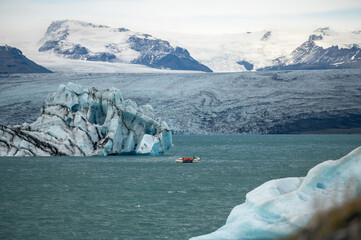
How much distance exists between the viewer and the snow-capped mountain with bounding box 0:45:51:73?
136 metres

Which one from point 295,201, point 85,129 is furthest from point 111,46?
point 295,201

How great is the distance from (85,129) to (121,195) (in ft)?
50.6

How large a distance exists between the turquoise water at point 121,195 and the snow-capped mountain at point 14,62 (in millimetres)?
105557

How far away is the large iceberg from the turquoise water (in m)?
1.13

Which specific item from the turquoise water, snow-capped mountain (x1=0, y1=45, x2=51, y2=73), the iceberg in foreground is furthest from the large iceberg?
snow-capped mountain (x1=0, y1=45, x2=51, y2=73)

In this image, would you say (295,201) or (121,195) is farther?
(121,195)

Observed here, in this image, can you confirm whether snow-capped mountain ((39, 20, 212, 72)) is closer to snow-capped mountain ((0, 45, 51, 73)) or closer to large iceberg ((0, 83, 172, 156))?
snow-capped mountain ((0, 45, 51, 73))

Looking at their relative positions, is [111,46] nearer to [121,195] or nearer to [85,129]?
[85,129]

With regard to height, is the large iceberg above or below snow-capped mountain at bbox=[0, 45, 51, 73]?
below

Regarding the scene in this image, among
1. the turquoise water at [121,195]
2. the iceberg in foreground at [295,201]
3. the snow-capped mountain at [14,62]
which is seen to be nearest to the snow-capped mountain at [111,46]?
the snow-capped mountain at [14,62]

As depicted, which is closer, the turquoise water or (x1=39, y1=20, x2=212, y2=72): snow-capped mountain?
the turquoise water

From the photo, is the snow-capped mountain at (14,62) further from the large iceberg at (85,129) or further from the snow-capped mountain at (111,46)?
the large iceberg at (85,129)

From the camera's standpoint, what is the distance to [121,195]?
65.1ft

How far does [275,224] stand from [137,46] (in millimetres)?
181910
